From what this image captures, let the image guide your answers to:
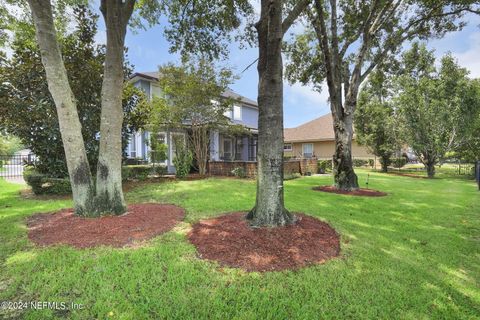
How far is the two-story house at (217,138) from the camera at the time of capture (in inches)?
640

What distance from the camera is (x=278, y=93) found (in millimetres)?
4859

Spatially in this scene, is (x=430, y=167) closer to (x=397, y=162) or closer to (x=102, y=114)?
(x=397, y=162)

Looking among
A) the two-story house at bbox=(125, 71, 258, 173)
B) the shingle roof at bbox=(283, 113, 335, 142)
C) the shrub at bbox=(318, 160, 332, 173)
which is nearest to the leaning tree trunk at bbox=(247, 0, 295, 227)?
the two-story house at bbox=(125, 71, 258, 173)

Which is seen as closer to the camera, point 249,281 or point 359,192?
point 249,281

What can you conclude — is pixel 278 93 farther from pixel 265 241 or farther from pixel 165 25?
pixel 165 25

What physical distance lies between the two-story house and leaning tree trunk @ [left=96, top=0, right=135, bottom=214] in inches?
317

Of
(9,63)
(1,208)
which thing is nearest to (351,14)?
(9,63)

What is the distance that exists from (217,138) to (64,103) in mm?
14186

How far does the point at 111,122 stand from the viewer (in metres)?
5.91

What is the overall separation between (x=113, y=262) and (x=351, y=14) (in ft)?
43.4

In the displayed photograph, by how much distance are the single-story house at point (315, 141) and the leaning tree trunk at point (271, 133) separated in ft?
87.4

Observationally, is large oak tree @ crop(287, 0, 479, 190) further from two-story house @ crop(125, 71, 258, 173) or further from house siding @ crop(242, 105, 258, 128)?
house siding @ crop(242, 105, 258, 128)

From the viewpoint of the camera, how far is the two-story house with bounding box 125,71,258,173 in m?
16.3

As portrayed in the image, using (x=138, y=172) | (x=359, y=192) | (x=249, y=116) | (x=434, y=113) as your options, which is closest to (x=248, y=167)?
(x=138, y=172)
